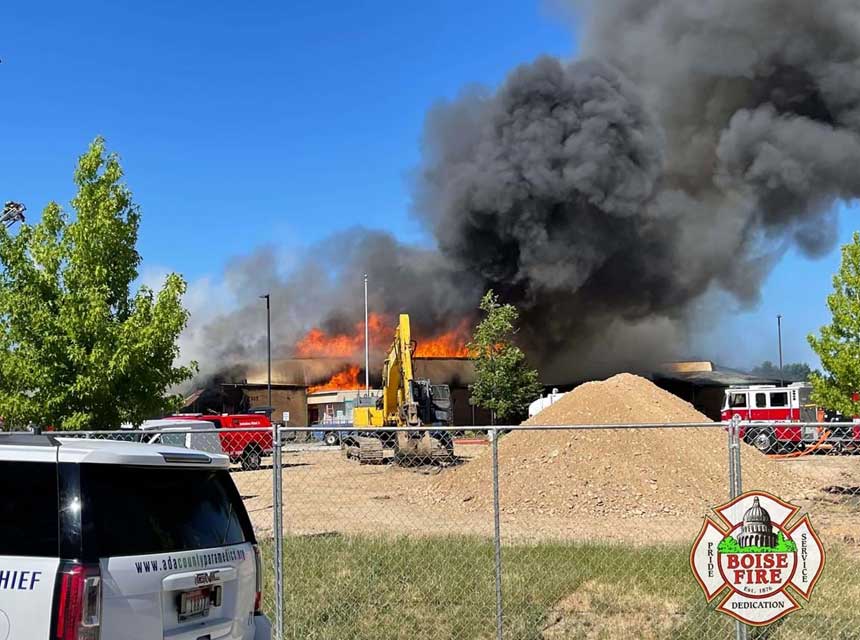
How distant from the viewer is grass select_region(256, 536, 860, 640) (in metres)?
6.47

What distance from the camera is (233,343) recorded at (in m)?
73.1

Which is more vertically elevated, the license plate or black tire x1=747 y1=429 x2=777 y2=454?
the license plate

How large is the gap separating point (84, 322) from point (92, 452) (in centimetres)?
795

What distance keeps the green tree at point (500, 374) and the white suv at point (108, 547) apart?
41970 mm

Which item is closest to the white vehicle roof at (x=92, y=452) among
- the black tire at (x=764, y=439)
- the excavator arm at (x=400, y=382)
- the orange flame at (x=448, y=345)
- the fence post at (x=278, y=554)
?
the fence post at (x=278, y=554)

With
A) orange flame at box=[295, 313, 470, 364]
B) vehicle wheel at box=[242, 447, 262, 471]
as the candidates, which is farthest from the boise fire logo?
orange flame at box=[295, 313, 470, 364]

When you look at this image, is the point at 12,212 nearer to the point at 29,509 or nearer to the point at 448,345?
the point at 29,509

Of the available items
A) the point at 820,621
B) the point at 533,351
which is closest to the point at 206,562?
the point at 820,621

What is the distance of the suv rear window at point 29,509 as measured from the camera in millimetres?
3318

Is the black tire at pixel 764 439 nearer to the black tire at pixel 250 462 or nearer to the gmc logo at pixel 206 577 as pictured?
the black tire at pixel 250 462

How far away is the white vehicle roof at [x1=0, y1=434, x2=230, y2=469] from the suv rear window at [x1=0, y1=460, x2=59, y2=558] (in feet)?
0.15

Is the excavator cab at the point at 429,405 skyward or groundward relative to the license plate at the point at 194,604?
skyward

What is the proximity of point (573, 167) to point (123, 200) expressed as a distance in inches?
1584

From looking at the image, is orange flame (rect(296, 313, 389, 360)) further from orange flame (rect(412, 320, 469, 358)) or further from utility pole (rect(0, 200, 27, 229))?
utility pole (rect(0, 200, 27, 229))
